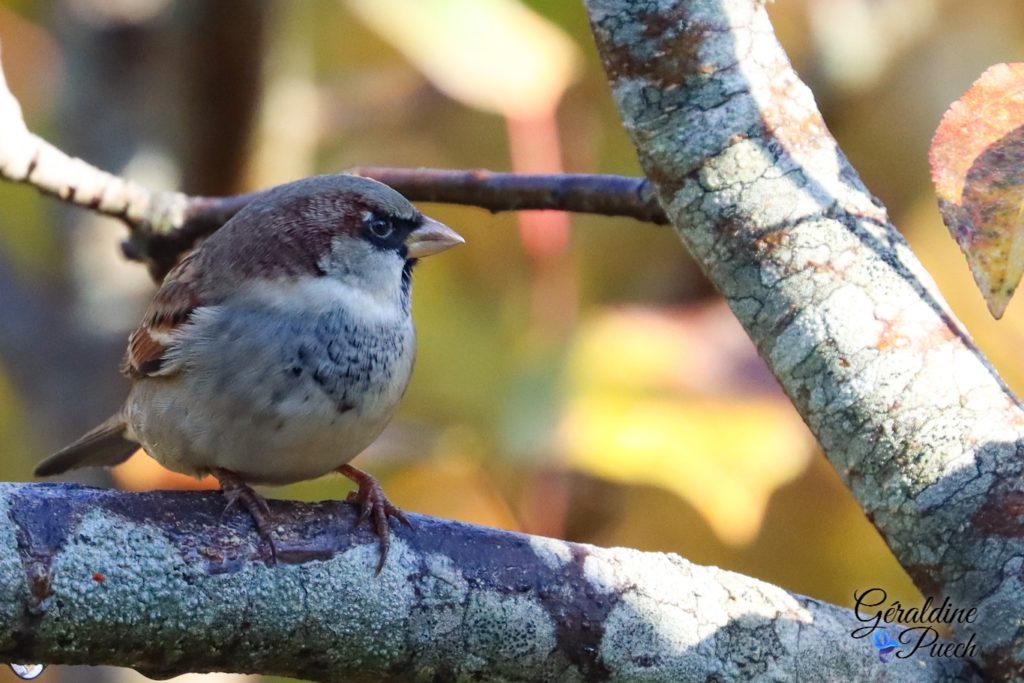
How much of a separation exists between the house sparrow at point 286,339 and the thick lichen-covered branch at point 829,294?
0.62m

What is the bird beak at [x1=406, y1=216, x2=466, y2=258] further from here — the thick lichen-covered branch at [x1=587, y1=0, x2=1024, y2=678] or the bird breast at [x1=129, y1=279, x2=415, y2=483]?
the thick lichen-covered branch at [x1=587, y1=0, x2=1024, y2=678]

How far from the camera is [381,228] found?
2.48 meters

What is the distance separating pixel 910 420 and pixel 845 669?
35 centimetres

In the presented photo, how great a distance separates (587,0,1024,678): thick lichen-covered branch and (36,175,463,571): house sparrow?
24.5 inches

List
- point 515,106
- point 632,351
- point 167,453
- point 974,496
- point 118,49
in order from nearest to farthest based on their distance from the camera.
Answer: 1. point 974,496
2. point 167,453
3. point 632,351
4. point 515,106
5. point 118,49

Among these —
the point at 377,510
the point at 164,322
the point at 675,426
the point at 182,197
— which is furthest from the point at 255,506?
the point at 675,426

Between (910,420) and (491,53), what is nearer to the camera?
(910,420)

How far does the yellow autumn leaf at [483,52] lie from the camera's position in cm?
319

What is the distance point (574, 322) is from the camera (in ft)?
9.62

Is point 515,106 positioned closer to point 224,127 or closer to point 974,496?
point 224,127

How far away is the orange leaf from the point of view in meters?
1.30

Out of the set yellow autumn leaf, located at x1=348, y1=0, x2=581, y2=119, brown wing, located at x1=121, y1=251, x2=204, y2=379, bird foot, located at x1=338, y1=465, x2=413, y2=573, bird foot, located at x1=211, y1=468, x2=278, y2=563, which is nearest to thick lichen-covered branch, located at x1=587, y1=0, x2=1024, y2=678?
bird foot, located at x1=338, y1=465, x2=413, y2=573

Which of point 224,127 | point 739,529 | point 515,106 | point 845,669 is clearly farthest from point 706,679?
point 224,127

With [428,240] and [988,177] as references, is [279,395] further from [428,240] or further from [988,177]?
[988,177]
